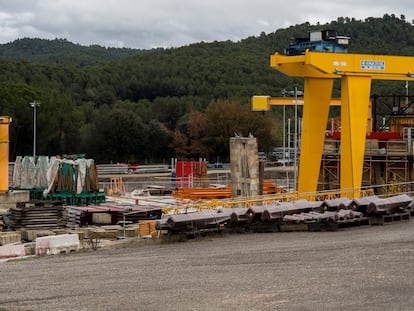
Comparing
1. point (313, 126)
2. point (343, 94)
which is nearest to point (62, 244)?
point (313, 126)

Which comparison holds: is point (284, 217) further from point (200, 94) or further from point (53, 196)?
point (200, 94)

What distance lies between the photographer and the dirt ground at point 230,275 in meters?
14.2

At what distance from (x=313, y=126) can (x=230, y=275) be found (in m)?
17.0

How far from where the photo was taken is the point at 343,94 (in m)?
32.0

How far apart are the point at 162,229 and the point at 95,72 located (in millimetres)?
94455

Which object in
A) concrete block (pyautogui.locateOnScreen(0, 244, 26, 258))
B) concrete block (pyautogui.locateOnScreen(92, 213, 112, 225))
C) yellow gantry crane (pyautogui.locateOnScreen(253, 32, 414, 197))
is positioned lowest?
concrete block (pyautogui.locateOnScreen(0, 244, 26, 258))

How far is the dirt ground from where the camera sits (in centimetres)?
1422

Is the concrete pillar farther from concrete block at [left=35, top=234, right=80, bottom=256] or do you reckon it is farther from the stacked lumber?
concrete block at [left=35, top=234, right=80, bottom=256]

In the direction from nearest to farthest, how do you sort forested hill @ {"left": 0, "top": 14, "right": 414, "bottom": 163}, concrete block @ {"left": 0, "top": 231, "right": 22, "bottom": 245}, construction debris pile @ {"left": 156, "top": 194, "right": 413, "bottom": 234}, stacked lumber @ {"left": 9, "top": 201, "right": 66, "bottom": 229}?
construction debris pile @ {"left": 156, "top": 194, "right": 413, "bottom": 234}
concrete block @ {"left": 0, "top": 231, "right": 22, "bottom": 245}
stacked lumber @ {"left": 9, "top": 201, "right": 66, "bottom": 229}
forested hill @ {"left": 0, "top": 14, "right": 414, "bottom": 163}

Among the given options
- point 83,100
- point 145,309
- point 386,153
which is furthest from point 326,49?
point 83,100

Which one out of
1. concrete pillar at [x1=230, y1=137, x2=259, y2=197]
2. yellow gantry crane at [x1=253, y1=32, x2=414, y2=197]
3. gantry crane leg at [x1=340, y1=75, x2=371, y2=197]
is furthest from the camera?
concrete pillar at [x1=230, y1=137, x2=259, y2=197]

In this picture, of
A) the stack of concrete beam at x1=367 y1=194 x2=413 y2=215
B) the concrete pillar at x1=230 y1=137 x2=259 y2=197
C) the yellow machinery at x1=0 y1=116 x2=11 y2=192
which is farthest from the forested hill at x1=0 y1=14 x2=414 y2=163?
the stack of concrete beam at x1=367 y1=194 x2=413 y2=215

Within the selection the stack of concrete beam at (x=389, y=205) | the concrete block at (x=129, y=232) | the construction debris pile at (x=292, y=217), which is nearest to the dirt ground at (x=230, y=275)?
the construction debris pile at (x=292, y=217)

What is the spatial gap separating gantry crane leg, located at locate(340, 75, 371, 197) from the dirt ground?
7741 millimetres
